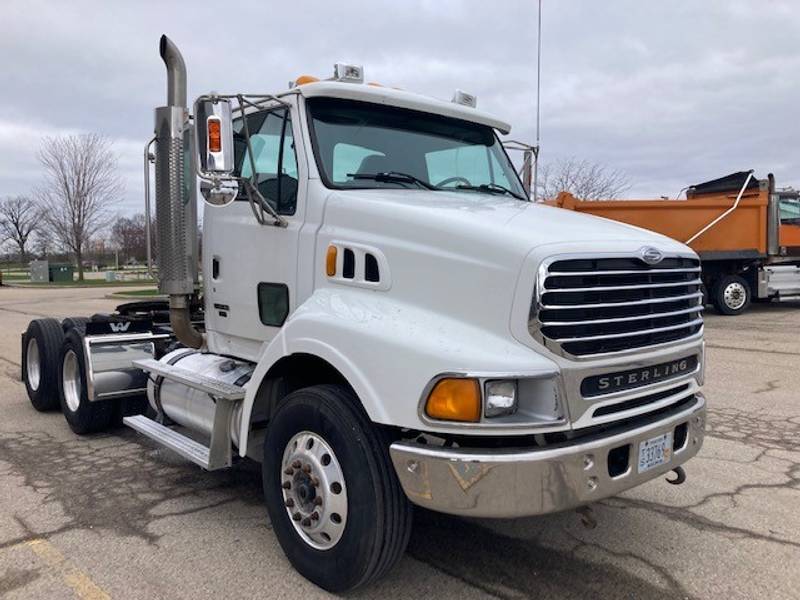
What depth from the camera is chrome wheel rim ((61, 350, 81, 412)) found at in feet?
20.9

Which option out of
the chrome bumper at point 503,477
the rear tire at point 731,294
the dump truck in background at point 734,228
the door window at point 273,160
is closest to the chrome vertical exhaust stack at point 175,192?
the door window at point 273,160

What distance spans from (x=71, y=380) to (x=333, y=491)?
4.33 m

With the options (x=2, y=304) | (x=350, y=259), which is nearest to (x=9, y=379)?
(x=350, y=259)

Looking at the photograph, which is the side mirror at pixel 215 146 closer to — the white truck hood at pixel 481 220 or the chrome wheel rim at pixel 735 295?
the white truck hood at pixel 481 220

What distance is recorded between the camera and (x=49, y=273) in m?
48.8

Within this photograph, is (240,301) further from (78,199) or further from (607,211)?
(78,199)

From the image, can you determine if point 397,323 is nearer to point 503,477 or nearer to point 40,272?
point 503,477

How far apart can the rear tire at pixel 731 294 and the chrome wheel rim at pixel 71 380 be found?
45.8 ft

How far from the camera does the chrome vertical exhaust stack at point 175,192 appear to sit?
445cm

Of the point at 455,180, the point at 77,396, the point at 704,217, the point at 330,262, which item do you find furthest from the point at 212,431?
Answer: the point at 704,217

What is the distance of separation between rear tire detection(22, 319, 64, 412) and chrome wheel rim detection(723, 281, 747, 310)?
46.4 feet

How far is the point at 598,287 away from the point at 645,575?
1.57 metres

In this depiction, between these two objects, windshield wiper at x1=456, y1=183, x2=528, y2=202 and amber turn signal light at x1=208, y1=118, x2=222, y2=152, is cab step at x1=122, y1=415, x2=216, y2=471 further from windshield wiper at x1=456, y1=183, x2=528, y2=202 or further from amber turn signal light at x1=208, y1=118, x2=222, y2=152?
windshield wiper at x1=456, y1=183, x2=528, y2=202

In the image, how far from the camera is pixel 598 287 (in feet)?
9.97
